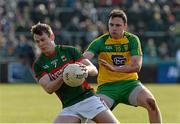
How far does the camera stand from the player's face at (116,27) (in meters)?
11.5

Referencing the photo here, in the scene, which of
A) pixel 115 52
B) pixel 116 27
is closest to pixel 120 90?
pixel 115 52

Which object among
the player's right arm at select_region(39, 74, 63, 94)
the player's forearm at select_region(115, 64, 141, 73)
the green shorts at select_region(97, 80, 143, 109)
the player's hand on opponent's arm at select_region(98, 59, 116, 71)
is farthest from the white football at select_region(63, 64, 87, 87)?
the green shorts at select_region(97, 80, 143, 109)

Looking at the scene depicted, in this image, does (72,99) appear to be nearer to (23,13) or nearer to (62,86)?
(62,86)

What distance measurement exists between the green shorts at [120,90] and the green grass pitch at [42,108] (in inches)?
172

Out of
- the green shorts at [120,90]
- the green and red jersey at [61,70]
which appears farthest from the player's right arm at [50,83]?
the green shorts at [120,90]

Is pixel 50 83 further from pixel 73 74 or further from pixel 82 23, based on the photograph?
pixel 82 23

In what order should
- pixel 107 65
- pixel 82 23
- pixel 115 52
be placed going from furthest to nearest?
pixel 82 23 → pixel 115 52 → pixel 107 65

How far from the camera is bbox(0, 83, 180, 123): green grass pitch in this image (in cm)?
1705

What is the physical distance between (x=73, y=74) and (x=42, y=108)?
457 inches

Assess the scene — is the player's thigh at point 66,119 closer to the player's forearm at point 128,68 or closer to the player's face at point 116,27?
the player's forearm at point 128,68

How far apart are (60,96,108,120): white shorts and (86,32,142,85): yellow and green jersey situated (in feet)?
7.34

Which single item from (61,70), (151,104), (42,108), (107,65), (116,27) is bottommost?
(42,108)

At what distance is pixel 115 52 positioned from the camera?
39.4 feet

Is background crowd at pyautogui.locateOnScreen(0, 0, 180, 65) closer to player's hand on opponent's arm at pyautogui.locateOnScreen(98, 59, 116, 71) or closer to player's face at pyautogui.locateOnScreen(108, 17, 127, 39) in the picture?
player's face at pyautogui.locateOnScreen(108, 17, 127, 39)
